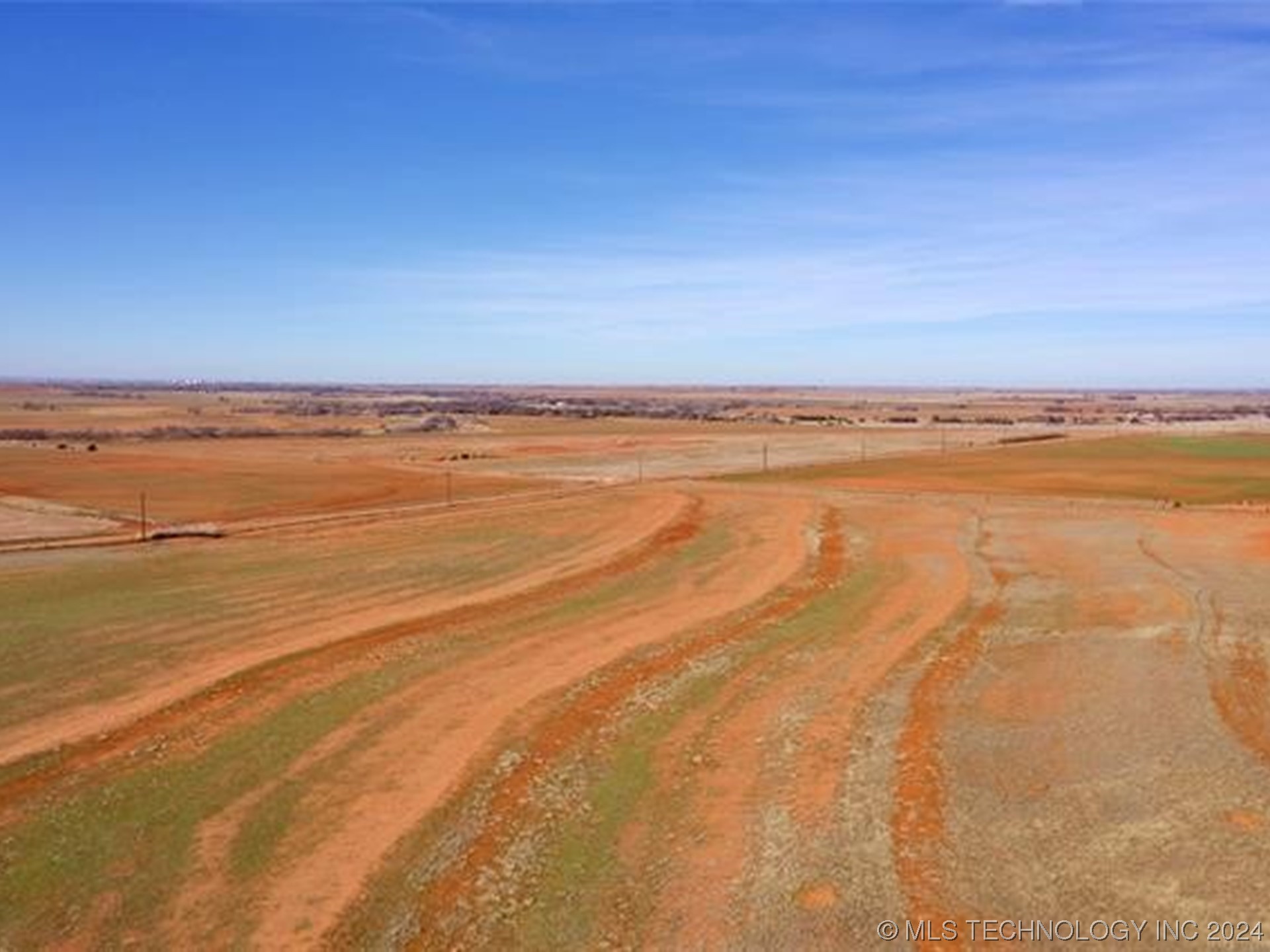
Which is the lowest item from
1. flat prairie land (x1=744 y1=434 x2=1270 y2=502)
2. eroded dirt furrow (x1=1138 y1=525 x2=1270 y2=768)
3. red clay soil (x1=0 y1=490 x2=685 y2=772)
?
flat prairie land (x1=744 y1=434 x2=1270 y2=502)

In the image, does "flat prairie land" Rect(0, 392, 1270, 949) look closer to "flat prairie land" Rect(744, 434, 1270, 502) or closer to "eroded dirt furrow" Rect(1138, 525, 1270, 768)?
"eroded dirt furrow" Rect(1138, 525, 1270, 768)

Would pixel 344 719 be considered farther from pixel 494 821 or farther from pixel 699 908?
pixel 699 908

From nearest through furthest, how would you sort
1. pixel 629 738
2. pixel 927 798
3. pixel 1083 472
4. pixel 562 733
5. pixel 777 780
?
pixel 927 798, pixel 777 780, pixel 629 738, pixel 562 733, pixel 1083 472

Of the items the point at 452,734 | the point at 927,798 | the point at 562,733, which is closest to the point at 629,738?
the point at 562,733

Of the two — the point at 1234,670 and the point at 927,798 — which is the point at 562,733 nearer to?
the point at 927,798

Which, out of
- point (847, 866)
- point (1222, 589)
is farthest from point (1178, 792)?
point (1222, 589)

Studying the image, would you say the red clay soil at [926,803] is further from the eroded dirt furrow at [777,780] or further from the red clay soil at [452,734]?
the red clay soil at [452,734]

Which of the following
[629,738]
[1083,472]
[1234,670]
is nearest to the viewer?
[629,738]

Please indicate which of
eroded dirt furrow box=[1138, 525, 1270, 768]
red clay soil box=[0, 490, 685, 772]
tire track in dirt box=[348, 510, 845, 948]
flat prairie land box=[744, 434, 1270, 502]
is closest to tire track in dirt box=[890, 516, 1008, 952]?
eroded dirt furrow box=[1138, 525, 1270, 768]
